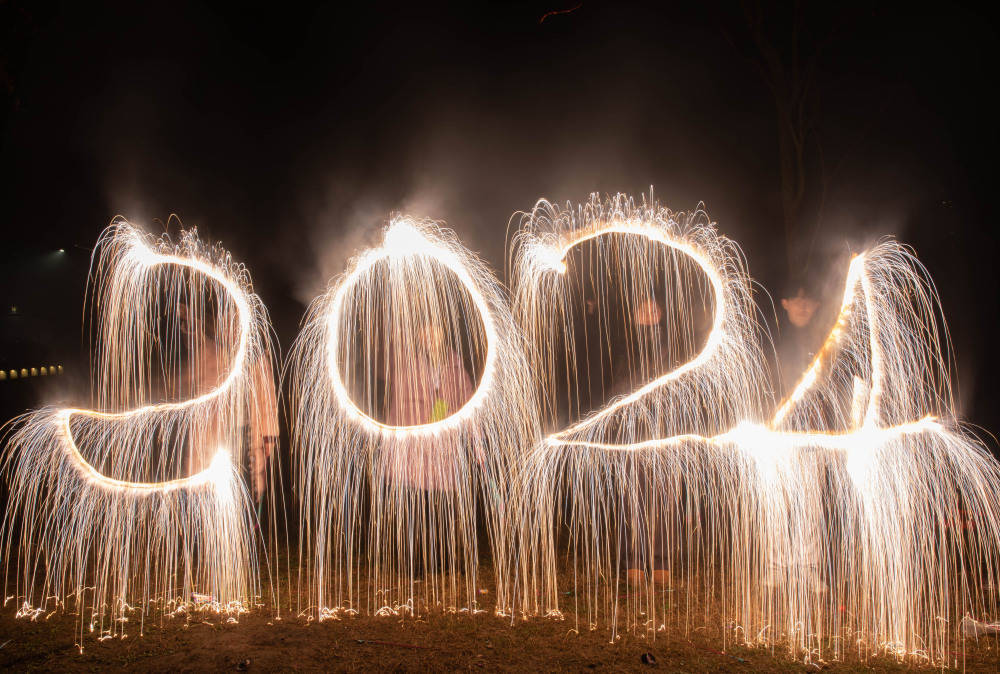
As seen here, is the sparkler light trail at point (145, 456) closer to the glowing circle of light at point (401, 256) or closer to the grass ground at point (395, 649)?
the grass ground at point (395, 649)

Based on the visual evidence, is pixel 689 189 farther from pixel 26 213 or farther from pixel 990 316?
pixel 26 213

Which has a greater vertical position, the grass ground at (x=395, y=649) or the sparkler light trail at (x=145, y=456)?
the sparkler light trail at (x=145, y=456)

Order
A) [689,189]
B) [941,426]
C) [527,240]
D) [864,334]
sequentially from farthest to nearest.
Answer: [689,189], [527,240], [864,334], [941,426]

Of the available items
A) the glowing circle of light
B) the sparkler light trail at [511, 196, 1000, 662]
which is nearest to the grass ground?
the sparkler light trail at [511, 196, 1000, 662]

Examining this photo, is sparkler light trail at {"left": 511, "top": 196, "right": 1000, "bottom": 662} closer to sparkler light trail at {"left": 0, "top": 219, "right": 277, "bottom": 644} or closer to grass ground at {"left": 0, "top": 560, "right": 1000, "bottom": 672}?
grass ground at {"left": 0, "top": 560, "right": 1000, "bottom": 672}

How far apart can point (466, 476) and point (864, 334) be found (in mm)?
2897

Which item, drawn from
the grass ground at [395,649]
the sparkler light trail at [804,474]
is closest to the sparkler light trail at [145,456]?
the grass ground at [395,649]

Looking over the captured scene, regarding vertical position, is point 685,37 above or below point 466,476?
above

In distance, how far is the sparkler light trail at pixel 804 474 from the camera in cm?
338

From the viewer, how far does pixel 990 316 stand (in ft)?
16.3

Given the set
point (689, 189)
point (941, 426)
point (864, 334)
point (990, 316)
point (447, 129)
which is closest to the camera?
point (941, 426)

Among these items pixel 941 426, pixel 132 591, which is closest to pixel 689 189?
pixel 941 426

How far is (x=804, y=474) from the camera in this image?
3.58 m

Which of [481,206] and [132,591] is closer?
[132,591]
